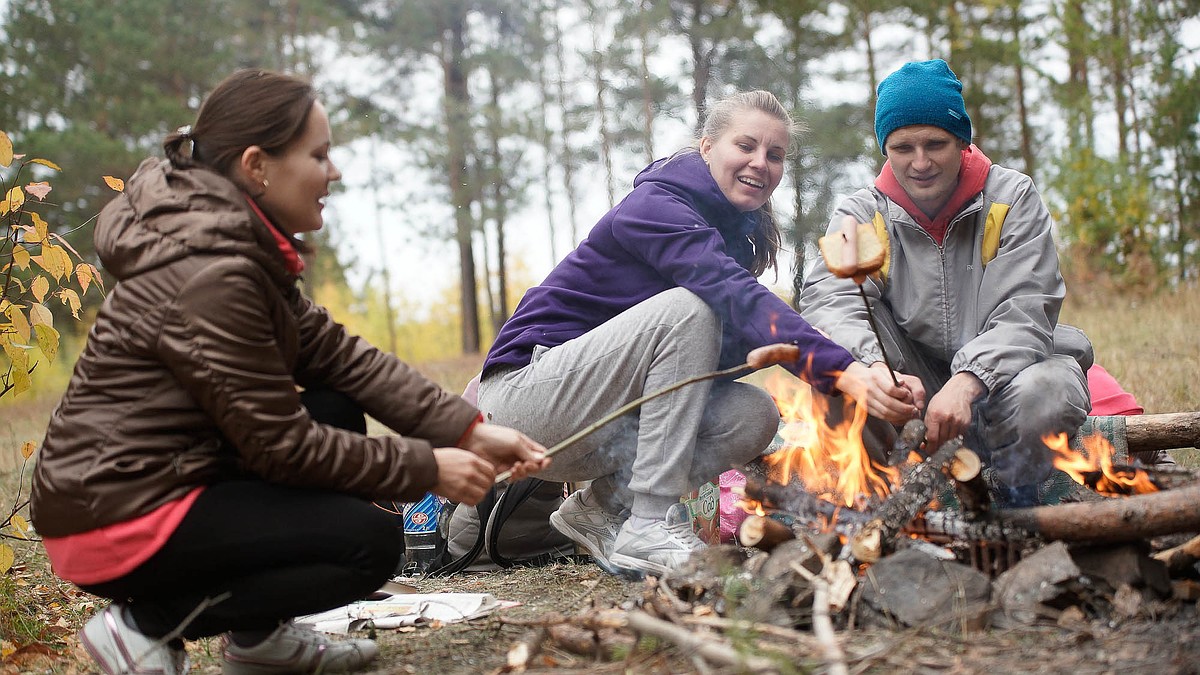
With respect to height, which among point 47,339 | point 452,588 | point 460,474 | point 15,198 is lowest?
point 452,588

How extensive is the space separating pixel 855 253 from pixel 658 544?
1143mm

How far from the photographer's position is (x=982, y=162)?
12.0 ft

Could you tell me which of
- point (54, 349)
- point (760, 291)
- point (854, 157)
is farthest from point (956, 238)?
point (854, 157)

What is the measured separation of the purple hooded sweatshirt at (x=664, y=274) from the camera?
3189mm

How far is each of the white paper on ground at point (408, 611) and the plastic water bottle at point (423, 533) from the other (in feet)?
1.78

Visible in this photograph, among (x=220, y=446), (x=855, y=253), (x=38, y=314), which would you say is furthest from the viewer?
(x=38, y=314)

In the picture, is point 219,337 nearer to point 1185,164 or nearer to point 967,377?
point 967,377

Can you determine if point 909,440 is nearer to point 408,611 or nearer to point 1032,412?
point 1032,412

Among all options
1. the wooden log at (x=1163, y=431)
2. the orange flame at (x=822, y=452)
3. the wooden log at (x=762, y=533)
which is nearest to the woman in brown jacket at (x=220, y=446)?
the wooden log at (x=762, y=533)

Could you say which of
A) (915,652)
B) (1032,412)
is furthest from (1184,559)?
(915,652)

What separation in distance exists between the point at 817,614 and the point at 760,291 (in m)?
1.29

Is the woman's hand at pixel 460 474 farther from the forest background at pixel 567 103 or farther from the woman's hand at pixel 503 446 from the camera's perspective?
the forest background at pixel 567 103

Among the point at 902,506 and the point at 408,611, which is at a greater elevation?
the point at 902,506

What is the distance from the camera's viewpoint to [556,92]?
17703mm
